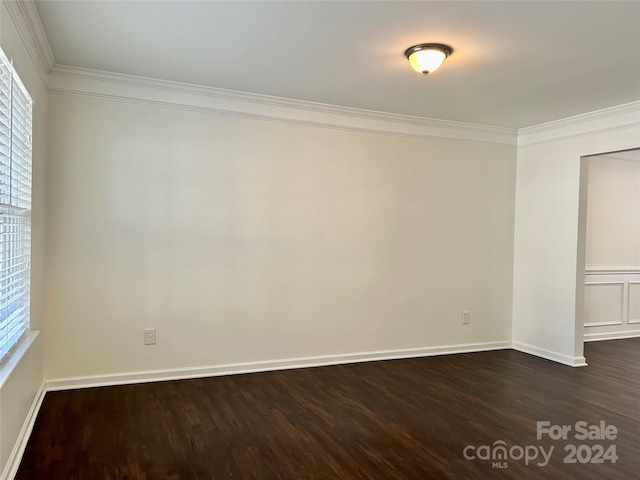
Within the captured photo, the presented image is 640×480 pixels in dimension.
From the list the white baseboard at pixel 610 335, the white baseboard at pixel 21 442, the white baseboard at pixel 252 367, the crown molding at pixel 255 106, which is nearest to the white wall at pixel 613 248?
the white baseboard at pixel 610 335

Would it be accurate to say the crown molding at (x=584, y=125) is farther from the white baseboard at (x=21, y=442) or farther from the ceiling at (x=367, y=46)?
the white baseboard at (x=21, y=442)

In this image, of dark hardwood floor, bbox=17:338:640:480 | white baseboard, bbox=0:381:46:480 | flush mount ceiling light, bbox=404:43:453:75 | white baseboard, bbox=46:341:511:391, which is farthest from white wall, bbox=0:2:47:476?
flush mount ceiling light, bbox=404:43:453:75

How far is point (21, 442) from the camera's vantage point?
98.8 inches

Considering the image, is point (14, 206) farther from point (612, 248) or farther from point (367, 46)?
point (612, 248)

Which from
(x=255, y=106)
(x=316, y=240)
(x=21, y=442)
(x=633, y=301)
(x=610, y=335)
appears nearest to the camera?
(x=21, y=442)

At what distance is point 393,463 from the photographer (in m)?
2.48

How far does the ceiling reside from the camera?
2.44 metres

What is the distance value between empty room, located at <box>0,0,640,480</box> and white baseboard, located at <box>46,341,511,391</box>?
1.0 inches

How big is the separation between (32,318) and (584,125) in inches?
194

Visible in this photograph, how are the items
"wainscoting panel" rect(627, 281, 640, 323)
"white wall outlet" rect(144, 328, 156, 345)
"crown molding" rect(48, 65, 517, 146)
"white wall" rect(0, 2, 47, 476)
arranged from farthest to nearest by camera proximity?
1. "wainscoting panel" rect(627, 281, 640, 323)
2. "white wall outlet" rect(144, 328, 156, 345)
3. "crown molding" rect(48, 65, 517, 146)
4. "white wall" rect(0, 2, 47, 476)

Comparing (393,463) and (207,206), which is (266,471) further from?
(207,206)

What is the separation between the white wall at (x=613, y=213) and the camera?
561cm

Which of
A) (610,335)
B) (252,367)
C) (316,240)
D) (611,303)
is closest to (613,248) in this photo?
(611,303)

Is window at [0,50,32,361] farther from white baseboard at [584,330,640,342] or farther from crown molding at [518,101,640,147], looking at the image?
white baseboard at [584,330,640,342]
